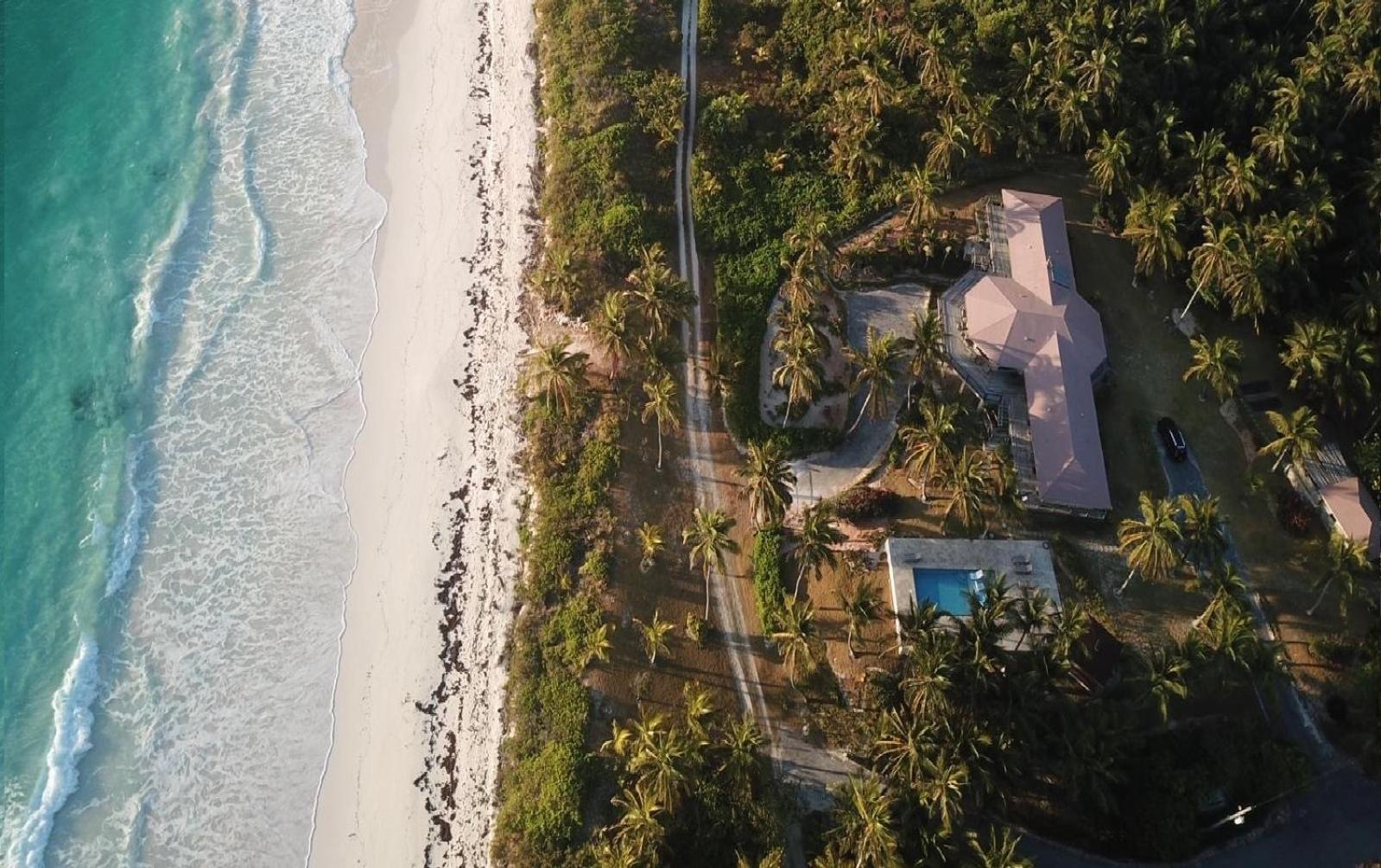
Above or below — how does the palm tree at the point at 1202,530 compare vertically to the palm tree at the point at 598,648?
above

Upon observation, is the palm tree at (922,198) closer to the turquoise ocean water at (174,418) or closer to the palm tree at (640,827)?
the turquoise ocean water at (174,418)

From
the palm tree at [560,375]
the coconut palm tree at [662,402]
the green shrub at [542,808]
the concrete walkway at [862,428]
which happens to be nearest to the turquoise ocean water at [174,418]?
the green shrub at [542,808]

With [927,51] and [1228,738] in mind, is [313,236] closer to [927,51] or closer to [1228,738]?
[927,51]

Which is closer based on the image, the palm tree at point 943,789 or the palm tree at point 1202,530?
the palm tree at point 943,789

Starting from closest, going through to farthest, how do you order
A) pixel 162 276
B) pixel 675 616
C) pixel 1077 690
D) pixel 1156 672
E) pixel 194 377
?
pixel 1156 672, pixel 1077 690, pixel 675 616, pixel 194 377, pixel 162 276

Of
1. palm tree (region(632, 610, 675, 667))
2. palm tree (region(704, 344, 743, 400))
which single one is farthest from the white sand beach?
palm tree (region(704, 344, 743, 400))

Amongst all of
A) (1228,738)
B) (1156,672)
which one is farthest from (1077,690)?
(1228,738)
